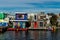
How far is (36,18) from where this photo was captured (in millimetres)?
40750

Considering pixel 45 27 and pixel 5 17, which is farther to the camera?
pixel 5 17

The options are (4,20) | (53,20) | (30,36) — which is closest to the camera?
(30,36)

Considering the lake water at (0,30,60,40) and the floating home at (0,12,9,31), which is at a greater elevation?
the floating home at (0,12,9,31)

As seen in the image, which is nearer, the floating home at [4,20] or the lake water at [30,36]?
the lake water at [30,36]

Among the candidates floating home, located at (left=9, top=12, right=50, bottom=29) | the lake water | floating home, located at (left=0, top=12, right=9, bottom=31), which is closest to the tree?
floating home, located at (left=9, top=12, right=50, bottom=29)

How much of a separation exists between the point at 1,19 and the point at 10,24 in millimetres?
1779

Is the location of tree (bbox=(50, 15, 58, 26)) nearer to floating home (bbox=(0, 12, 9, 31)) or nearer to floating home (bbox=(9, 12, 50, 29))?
floating home (bbox=(9, 12, 50, 29))

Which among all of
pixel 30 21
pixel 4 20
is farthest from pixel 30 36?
pixel 4 20

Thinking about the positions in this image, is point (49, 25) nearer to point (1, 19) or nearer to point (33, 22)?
point (33, 22)

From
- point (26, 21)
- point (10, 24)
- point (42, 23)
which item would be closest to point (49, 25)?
point (42, 23)

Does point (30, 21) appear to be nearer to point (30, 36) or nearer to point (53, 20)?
point (53, 20)

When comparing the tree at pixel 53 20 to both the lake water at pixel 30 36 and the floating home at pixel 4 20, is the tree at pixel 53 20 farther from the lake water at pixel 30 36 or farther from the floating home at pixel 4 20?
the lake water at pixel 30 36

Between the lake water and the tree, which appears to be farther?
the tree

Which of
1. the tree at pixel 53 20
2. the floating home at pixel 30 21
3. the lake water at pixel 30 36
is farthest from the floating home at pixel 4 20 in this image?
the lake water at pixel 30 36
